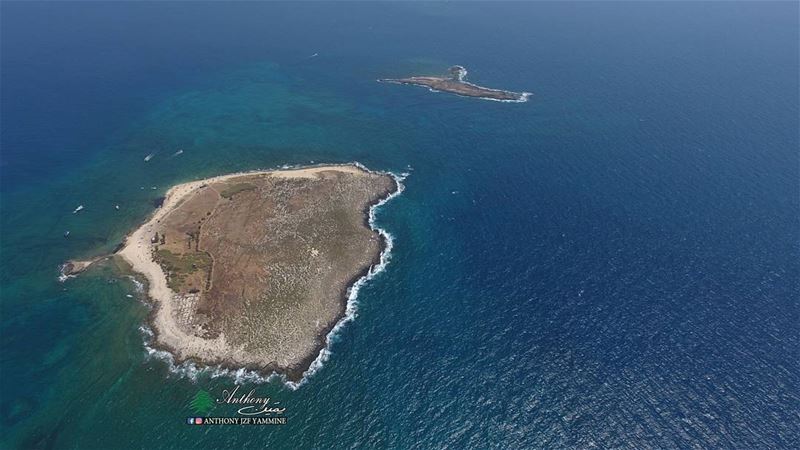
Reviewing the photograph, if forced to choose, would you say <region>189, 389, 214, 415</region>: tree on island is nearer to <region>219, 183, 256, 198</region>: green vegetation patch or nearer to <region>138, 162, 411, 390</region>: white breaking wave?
<region>138, 162, 411, 390</region>: white breaking wave

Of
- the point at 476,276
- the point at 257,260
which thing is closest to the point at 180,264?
the point at 257,260

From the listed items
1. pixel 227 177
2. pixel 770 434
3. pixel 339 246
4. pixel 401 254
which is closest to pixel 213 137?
pixel 227 177

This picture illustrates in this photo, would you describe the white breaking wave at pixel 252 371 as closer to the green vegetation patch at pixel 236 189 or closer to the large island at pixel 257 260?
the large island at pixel 257 260

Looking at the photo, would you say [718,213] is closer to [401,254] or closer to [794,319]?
[794,319]

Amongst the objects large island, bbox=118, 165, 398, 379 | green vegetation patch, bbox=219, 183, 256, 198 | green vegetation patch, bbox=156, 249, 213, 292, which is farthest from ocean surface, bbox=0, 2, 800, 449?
green vegetation patch, bbox=219, 183, 256, 198

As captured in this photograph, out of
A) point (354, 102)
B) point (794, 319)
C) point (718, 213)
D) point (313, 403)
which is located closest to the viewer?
point (313, 403)

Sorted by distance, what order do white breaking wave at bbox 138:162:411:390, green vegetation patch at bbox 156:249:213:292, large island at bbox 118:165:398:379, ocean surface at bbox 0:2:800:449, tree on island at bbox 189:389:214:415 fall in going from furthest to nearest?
1. green vegetation patch at bbox 156:249:213:292
2. large island at bbox 118:165:398:379
3. white breaking wave at bbox 138:162:411:390
4. tree on island at bbox 189:389:214:415
5. ocean surface at bbox 0:2:800:449
